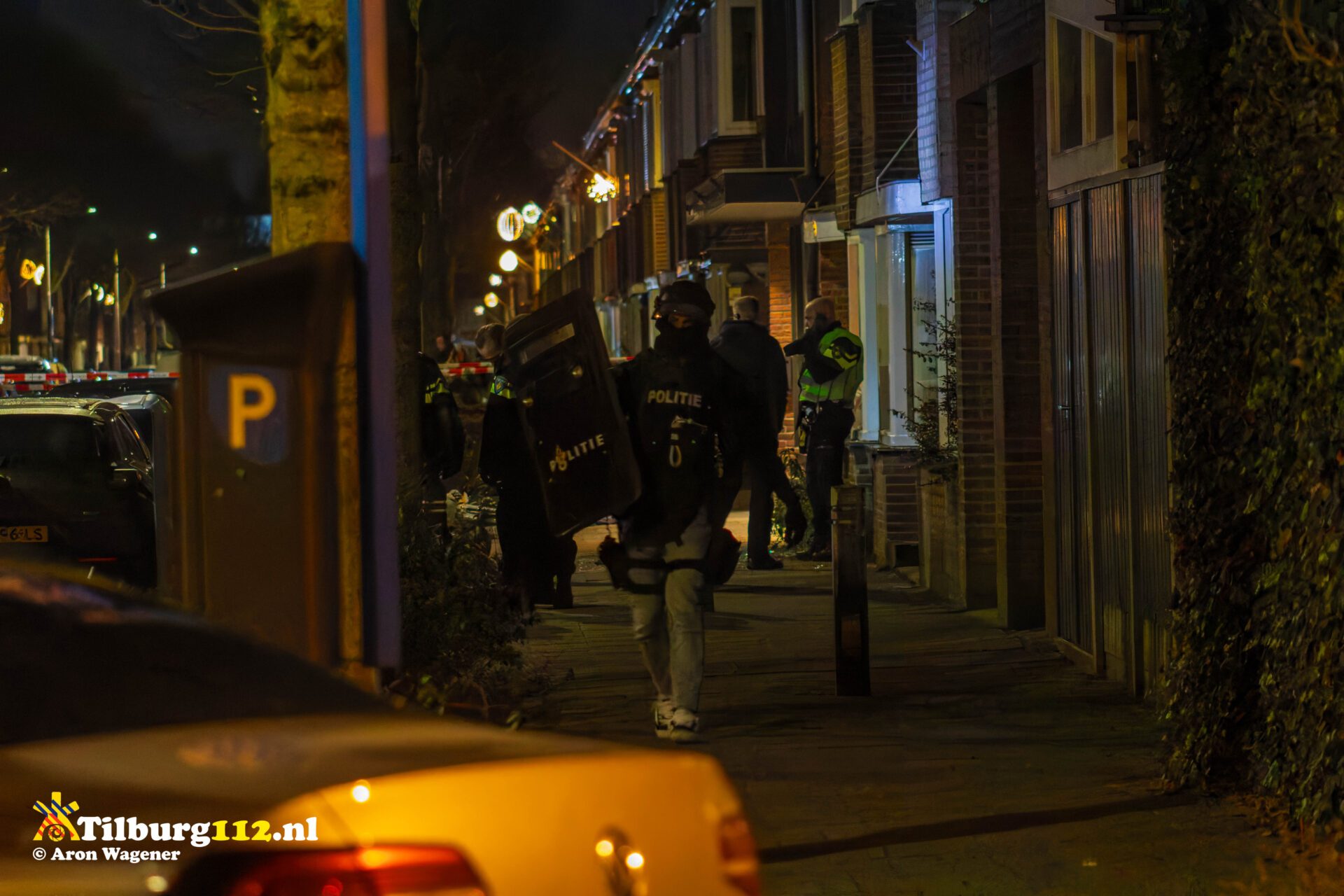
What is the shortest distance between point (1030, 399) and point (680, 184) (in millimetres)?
19963

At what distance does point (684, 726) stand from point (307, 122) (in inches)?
125

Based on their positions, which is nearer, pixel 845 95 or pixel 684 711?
pixel 684 711

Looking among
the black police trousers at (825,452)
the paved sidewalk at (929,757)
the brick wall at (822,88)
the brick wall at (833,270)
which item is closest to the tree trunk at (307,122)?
the paved sidewalk at (929,757)

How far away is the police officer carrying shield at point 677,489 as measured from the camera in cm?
791

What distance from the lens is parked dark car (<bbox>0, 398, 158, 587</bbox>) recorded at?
11086 mm

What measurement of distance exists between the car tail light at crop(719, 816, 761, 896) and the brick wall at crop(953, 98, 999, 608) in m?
8.65

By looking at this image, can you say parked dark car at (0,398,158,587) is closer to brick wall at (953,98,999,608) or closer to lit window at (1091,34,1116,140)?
brick wall at (953,98,999,608)

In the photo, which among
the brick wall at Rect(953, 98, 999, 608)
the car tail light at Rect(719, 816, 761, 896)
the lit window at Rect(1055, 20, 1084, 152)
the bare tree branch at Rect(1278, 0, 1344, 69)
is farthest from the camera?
the brick wall at Rect(953, 98, 999, 608)

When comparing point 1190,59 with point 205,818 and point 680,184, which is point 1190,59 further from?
point 680,184

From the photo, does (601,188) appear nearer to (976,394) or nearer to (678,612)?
(976,394)

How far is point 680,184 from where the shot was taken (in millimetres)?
30578

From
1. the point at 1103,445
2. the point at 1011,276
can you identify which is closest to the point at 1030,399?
the point at 1011,276

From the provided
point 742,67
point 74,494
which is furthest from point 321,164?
point 742,67

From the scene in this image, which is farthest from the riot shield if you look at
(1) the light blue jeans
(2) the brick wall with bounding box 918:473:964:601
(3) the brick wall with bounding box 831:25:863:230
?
(3) the brick wall with bounding box 831:25:863:230
